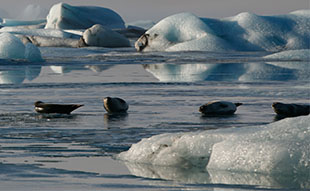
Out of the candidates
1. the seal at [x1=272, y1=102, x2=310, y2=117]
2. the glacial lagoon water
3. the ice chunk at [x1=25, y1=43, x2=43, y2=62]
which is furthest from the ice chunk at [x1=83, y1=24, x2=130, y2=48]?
the seal at [x1=272, y1=102, x2=310, y2=117]

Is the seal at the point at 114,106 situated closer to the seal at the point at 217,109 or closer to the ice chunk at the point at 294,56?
the seal at the point at 217,109

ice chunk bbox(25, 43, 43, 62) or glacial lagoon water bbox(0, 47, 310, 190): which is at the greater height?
ice chunk bbox(25, 43, 43, 62)

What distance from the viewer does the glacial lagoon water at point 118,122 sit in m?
3.86

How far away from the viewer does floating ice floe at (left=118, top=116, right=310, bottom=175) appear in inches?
156

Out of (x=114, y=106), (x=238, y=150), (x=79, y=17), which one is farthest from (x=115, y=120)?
(x=79, y=17)

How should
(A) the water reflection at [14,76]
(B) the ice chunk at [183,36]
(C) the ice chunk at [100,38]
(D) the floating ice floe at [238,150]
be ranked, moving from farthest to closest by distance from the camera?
(C) the ice chunk at [100,38]
(B) the ice chunk at [183,36]
(A) the water reflection at [14,76]
(D) the floating ice floe at [238,150]

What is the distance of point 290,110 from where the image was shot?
7219mm

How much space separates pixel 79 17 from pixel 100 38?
14068 mm

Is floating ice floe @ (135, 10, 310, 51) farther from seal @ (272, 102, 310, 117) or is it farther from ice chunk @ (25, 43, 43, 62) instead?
seal @ (272, 102, 310, 117)

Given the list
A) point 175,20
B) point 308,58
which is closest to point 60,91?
point 308,58

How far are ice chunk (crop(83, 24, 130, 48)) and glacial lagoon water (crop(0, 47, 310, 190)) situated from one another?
15.2m

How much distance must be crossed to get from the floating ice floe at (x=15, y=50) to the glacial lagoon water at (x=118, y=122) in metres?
4.01

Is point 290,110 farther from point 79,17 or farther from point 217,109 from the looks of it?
point 79,17

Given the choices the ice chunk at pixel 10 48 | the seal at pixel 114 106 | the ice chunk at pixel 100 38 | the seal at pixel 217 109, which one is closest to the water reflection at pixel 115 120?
the seal at pixel 114 106
